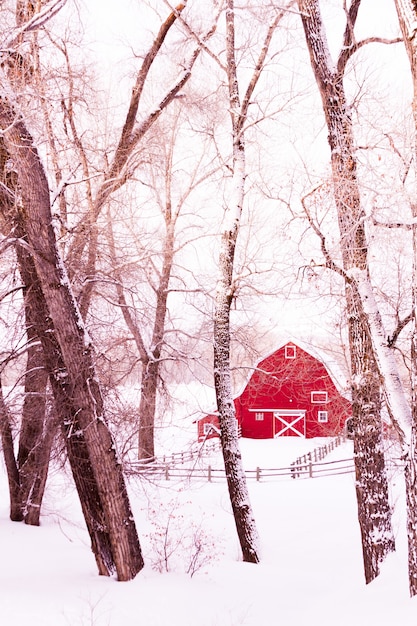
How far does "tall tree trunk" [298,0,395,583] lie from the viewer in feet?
23.7

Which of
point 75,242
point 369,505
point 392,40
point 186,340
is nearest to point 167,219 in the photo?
point 186,340

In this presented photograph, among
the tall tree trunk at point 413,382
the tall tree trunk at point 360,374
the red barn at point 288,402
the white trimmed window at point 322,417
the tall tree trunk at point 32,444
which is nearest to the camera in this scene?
the tall tree trunk at point 413,382

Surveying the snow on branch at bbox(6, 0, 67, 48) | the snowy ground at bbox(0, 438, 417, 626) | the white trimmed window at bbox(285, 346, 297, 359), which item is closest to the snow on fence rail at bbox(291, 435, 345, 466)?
the white trimmed window at bbox(285, 346, 297, 359)

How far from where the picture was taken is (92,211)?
10305 millimetres

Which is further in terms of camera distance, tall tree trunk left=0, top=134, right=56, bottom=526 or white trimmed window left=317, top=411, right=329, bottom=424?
white trimmed window left=317, top=411, right=329, bottom=424

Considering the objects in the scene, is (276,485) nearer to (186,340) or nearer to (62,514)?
(186,340)

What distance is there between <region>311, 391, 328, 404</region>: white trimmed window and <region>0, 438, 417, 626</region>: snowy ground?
44.1 feet

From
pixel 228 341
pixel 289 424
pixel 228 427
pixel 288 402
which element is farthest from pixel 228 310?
pixel 289 424

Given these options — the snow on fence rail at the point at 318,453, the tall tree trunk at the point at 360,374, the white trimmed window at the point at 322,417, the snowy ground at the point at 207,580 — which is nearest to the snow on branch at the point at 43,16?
the tall tree trunk at the point at 360,374

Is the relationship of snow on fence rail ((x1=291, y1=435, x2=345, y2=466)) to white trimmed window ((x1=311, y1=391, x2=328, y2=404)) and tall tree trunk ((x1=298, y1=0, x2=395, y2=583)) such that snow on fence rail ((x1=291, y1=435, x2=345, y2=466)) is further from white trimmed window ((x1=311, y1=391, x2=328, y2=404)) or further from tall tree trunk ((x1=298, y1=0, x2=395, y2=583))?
tall tree trunk ((x1=298, y1=0, x2=395, y2=583))

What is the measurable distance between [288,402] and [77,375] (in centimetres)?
2305

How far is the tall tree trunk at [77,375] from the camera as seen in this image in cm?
766

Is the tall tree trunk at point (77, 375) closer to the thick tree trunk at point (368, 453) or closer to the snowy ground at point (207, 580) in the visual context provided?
the snowy ground at point (207, 580)

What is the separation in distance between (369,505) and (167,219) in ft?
44.6
